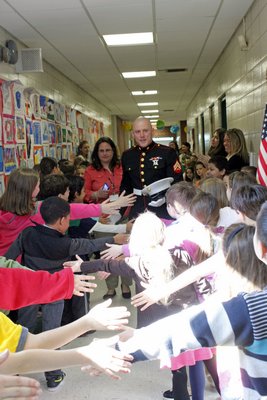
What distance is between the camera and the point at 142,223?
7.76ft

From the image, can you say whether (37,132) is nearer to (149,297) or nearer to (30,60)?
(30,60)

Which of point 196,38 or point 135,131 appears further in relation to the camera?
point 196,38

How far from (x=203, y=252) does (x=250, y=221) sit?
309mm

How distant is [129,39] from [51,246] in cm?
400

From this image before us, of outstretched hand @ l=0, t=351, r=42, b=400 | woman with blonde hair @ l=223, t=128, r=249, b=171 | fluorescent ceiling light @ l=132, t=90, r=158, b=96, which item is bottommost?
outstretched hand @ l=0, t=351, r=42, b=400

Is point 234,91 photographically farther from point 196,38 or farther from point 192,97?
point 192,97

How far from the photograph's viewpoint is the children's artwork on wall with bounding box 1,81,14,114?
4.95 metres

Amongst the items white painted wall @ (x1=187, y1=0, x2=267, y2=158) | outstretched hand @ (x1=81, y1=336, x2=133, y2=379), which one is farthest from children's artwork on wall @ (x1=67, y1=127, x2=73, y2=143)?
outstretched hand @ (x1=81, y1=336, x2=133, y2=379)

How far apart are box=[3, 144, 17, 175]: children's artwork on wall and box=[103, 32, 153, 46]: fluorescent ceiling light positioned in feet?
6.30

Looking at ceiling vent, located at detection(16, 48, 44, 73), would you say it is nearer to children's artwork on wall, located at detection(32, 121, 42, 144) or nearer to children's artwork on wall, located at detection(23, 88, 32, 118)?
children's artwork on wall, located at detection(23, 88, 32, 118)

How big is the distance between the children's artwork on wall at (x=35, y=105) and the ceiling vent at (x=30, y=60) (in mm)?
440

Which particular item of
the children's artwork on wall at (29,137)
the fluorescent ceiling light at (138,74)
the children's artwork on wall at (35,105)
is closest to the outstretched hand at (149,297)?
the children's artwork on wall at (29,137)

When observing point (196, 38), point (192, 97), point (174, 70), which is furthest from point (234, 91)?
point (192, 97)

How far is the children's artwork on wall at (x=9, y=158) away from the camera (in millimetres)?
4956
